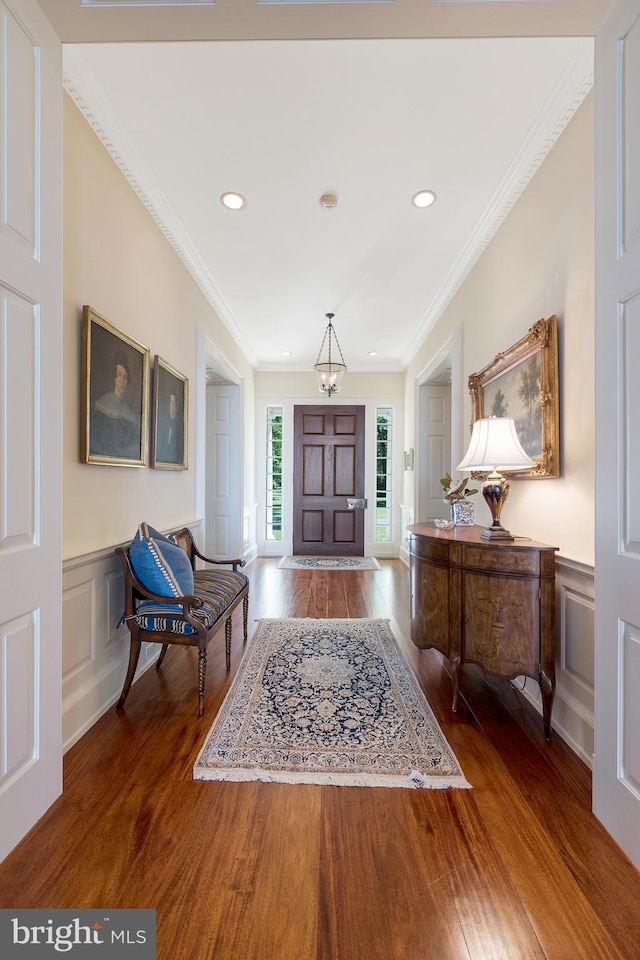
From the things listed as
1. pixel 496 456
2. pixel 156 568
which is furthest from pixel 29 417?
pixel 496 456

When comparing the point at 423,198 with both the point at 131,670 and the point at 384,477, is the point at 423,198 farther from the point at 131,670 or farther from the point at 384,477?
the point at 384,477

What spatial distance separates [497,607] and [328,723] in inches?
37.6

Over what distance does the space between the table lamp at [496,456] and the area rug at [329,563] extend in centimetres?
371

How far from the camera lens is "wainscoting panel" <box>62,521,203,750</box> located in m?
1.97

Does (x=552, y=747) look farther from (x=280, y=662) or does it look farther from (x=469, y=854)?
(x=280, y=662)

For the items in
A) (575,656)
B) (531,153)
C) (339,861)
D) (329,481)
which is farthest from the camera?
(329,481)

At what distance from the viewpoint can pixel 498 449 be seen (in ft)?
7.28

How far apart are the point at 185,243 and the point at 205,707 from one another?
308cm

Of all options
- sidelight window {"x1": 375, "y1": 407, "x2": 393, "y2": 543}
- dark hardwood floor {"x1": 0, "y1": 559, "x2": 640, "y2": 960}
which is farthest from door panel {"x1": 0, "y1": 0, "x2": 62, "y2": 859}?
sidelight window {"x1": 375, "y1": 407, "x2": 393, "y2": 543}

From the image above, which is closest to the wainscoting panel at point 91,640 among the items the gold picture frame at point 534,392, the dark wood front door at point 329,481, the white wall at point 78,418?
the white wall at point 78,418

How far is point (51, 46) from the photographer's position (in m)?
1.54

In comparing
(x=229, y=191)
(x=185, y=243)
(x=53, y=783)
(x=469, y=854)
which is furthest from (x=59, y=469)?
(x=185, y=243)

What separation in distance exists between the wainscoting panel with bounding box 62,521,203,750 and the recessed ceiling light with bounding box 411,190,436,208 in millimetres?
2733

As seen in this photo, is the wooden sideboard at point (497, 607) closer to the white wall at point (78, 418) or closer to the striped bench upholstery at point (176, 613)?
the striped bench upholstery at point (176, 613)
